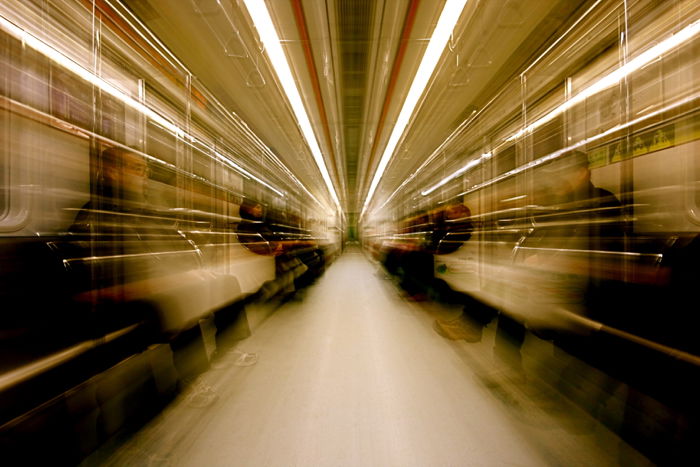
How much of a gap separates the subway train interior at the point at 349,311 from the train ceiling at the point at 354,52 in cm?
2

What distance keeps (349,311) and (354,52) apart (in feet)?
9.27

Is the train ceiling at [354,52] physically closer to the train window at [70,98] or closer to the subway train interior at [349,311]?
the subway train interior at [349,311]

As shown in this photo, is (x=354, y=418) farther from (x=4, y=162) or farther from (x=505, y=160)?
(x=505, y=160)

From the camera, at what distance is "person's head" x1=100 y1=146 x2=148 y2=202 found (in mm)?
1835

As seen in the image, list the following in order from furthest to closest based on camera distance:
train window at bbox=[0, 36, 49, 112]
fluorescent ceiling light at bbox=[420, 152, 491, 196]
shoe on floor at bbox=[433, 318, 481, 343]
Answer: fluorescent ceiling light at bbox=[420, 152, 491, 196] < shoe on floor at bbox=[433, 318, 481, 343] < train window at bbox=[0, 36, 49, 112]

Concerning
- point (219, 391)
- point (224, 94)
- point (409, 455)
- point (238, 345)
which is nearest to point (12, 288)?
point (219, 391)

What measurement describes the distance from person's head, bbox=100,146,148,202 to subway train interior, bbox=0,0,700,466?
15 millimetres

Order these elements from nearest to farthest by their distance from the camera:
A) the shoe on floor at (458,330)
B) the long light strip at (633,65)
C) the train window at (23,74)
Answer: the train window at (23,74)
the long light strip at (633,65)
the shoe on floor at (458,330)

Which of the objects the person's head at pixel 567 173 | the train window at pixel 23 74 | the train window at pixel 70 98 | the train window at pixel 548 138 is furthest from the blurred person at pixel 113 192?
the train window at pixel 548 138

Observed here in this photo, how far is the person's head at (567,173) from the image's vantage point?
2.31 meters

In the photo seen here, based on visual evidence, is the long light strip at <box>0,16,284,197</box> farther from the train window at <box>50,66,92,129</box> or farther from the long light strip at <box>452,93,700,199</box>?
the long light strip at <box>452,93,700,199</box>

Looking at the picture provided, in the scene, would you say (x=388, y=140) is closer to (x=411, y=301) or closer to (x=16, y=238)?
(x=411, y=301)

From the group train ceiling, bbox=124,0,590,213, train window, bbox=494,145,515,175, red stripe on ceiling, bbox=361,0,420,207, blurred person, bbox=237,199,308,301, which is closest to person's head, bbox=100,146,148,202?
train ceiling, bbox=124,0,590,213

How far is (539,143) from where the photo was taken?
2867 millimetres
